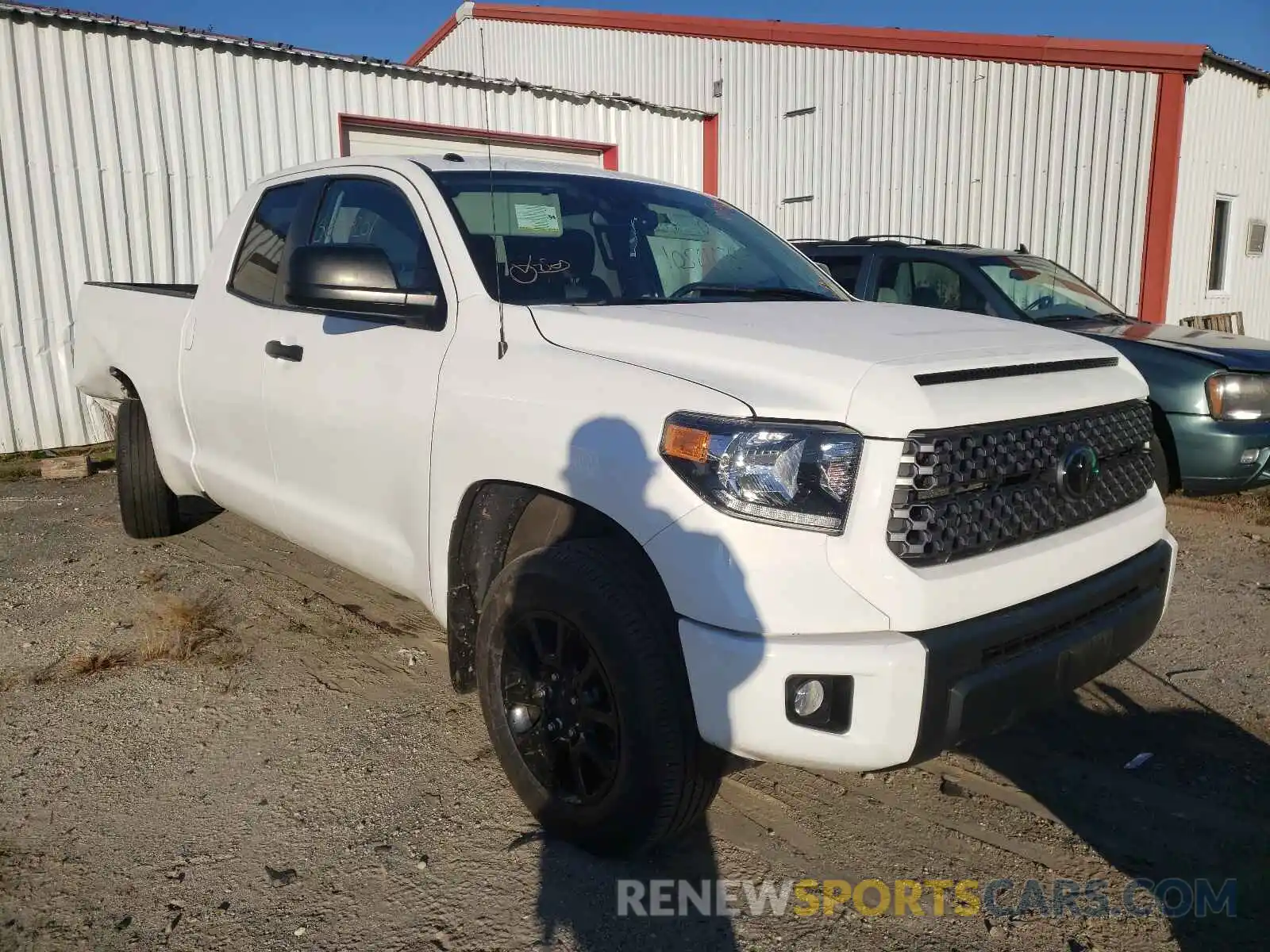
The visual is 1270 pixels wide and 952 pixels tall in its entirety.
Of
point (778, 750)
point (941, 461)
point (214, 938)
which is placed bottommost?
point (214, 938)

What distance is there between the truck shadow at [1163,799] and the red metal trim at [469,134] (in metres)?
6.75

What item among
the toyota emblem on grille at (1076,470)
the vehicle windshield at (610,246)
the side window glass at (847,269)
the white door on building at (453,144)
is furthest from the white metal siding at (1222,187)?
the toyota emblem on grille at (1076,470)

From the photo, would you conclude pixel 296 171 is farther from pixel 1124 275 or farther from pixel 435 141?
pixel 1124 275

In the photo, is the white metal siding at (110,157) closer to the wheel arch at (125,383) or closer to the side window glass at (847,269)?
the wheel arch at (125,383)

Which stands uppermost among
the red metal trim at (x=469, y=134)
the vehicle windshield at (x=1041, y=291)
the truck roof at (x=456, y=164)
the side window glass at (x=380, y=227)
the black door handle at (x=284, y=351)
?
the red metal trim at (x=469, y=134)

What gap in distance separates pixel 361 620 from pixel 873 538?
9.83 ft

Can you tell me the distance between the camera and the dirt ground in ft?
8.09

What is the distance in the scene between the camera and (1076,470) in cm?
258

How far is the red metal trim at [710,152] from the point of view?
13.0 metres

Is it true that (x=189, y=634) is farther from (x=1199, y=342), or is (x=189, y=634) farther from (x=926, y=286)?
(x=1199, y=342)

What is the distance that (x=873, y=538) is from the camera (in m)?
2.21

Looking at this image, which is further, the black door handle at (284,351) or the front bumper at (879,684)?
the black door handle at (284,351)

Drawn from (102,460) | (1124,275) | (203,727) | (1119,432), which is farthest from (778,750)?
(1124,275)

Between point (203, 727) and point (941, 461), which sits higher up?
point (941, 461)
